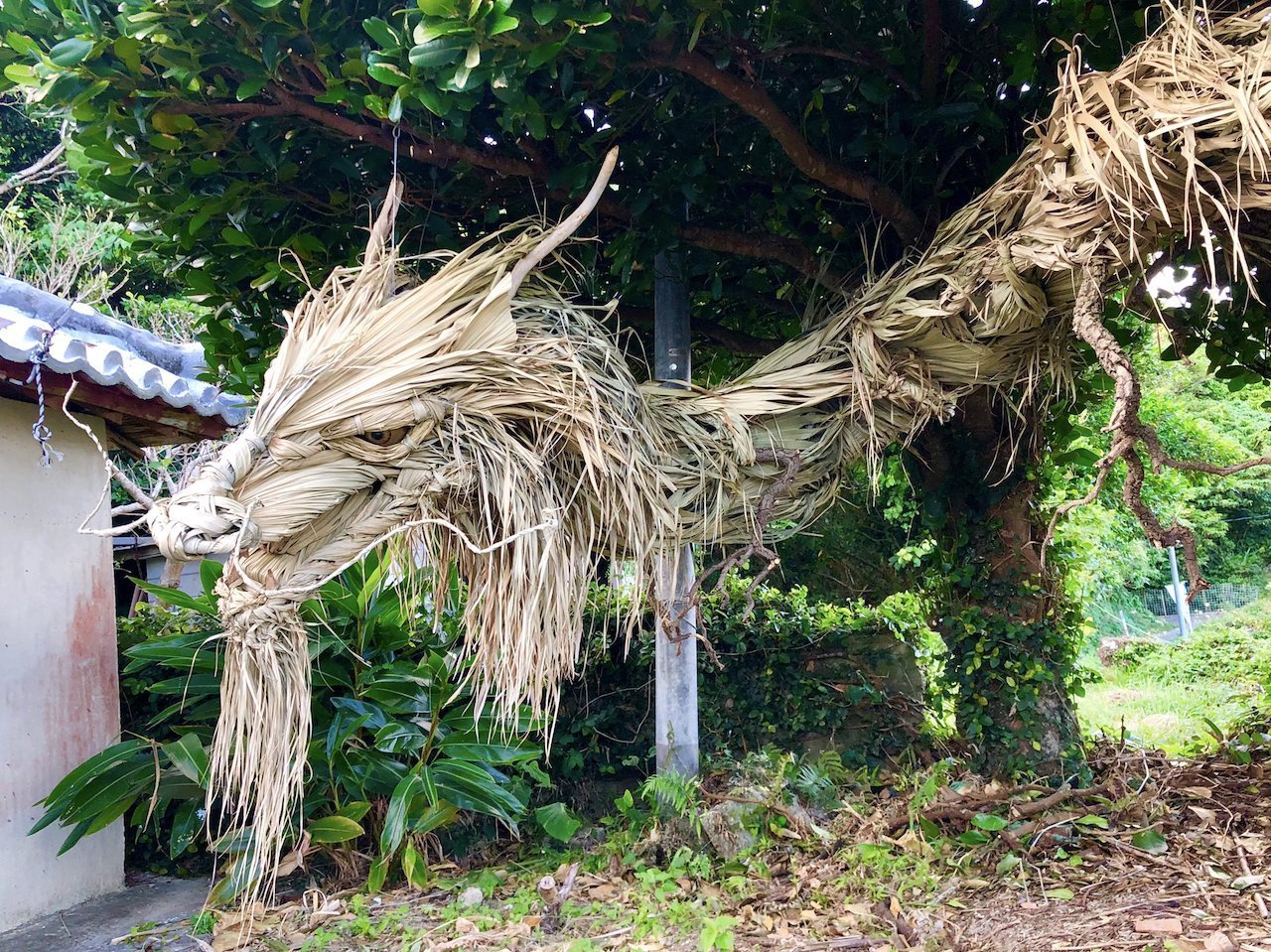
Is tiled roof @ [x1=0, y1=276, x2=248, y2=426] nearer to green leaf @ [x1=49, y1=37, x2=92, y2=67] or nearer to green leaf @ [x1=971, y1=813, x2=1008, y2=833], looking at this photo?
green leaf @ [x1=49, y1=37, x2=92, y2=67]

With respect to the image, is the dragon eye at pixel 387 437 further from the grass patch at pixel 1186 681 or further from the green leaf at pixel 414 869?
the grass patch at pixel 1186 681

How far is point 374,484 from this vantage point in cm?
197

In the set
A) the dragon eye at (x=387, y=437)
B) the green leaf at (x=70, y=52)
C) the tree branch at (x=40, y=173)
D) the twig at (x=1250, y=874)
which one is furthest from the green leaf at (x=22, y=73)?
the tree branch at (x=40, y=173)

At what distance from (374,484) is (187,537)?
427mm

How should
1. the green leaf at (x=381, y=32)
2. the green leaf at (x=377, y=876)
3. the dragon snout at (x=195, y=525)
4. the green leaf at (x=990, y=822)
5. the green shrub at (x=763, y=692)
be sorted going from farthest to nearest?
the green shrub at (x=763, y=692) → the green leaf at (x=377, y=876) → the green leaf at (x=990, y=822) → the green leaf at (x=381, y=32) → the dragon snout at (x=195, y=525)

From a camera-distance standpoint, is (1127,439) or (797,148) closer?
(1127,439)

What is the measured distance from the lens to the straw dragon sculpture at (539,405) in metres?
1.77

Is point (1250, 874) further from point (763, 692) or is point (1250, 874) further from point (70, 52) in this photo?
point (70, 52)

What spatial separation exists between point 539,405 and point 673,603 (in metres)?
0.75

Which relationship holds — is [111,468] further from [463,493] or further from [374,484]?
[463,493]

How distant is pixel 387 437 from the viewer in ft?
6.39

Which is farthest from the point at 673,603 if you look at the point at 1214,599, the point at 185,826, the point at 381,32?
the point at 1214,599

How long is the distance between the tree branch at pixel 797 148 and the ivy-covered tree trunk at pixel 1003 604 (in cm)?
92

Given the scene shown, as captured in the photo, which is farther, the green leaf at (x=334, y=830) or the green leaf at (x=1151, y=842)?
the green leaf at (x=334, y=830)
